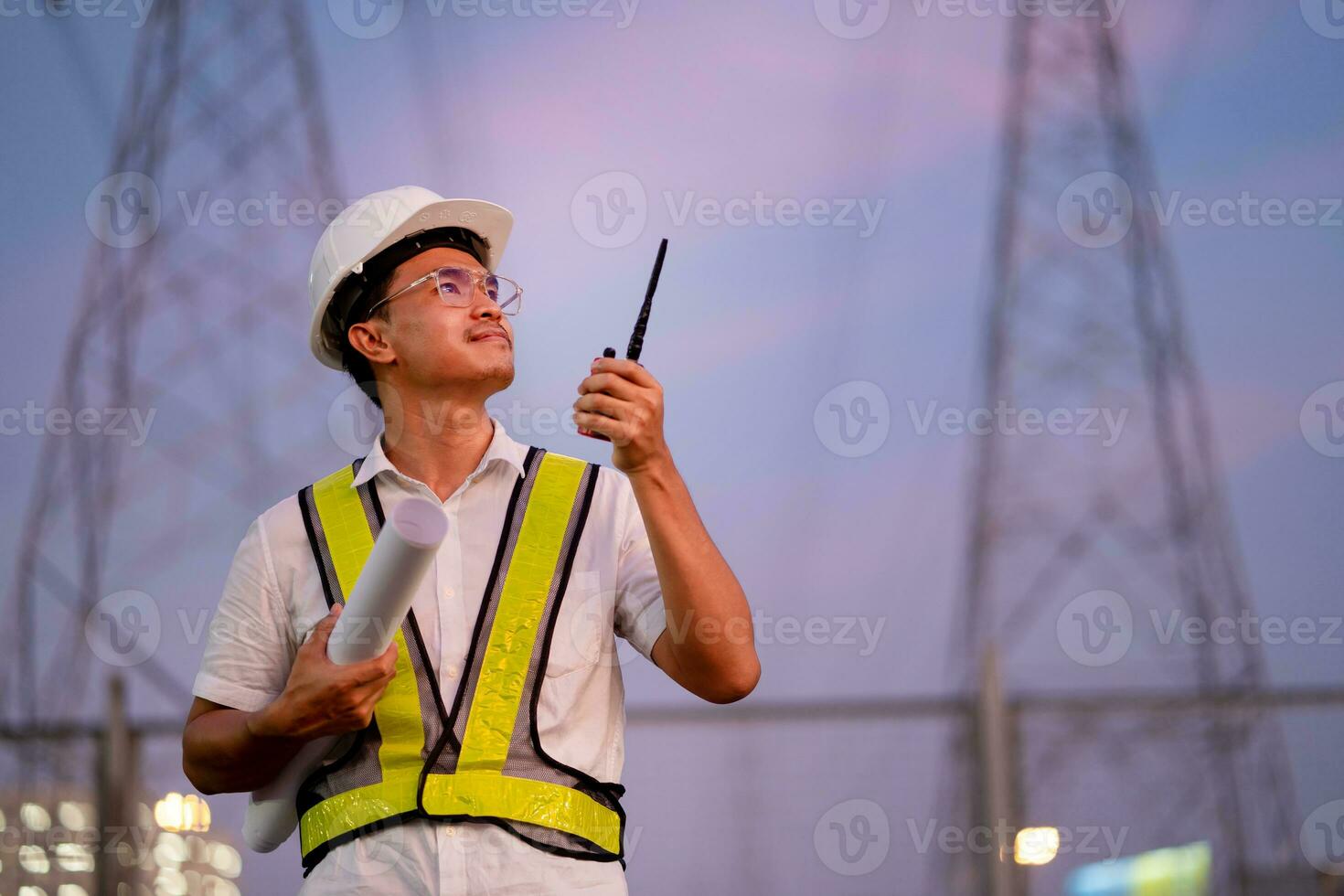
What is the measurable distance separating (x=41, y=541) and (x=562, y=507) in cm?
303

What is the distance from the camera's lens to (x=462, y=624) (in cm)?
208

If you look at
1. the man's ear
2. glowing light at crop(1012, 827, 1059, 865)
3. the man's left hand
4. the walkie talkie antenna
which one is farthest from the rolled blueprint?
glowing light at crop(1012, 827, 1059, 865)

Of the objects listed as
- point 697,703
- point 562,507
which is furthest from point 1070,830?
point 562,507

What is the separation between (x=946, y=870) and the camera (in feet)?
13.5

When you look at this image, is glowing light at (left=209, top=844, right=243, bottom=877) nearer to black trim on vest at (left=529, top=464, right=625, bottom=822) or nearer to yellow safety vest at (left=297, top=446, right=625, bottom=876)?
yellow safety vest at (left=297, top=446, right=625, bottom=876)

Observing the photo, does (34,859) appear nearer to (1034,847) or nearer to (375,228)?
(375,228)

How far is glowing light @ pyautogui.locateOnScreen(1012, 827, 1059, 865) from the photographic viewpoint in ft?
13.2

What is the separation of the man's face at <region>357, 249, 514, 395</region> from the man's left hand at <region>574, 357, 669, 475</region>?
344 millimetres

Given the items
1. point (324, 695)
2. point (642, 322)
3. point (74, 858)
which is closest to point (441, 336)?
point (642, 322)

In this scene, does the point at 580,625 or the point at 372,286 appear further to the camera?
the point at 372,286

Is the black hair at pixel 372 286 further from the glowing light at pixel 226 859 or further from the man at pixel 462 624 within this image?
the glowing light at pixel 226 859

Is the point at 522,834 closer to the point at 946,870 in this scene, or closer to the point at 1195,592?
the point at 946,870

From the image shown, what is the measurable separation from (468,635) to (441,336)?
1.61ft

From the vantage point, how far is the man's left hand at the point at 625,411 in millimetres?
1907
